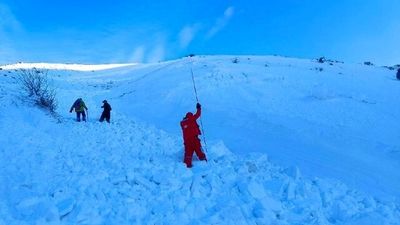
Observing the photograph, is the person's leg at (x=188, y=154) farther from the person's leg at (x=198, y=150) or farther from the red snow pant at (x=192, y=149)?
the person's leg at (x=198, y=150)

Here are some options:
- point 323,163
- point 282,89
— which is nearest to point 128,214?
point 323,163

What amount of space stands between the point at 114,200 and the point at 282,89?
16293 mm

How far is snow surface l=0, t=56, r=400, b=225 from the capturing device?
23.6ft

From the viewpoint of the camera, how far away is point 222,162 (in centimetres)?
1038

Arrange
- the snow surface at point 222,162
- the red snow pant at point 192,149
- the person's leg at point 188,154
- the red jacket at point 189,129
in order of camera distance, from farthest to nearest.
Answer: the red jacket at point 189,129 → the red snow pant at point 192,149 → the person's leg at point 188,154 → the snow surface at point 222,162

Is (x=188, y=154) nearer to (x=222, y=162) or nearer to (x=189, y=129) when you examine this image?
(x=189, y=129)

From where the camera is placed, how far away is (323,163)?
10.9m

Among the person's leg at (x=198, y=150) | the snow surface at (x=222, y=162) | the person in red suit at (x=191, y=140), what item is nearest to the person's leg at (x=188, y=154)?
the person in red suit at (x=191, y=140)

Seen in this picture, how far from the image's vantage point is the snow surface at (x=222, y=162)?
23.6 ft

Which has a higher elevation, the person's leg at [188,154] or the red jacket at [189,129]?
the red jacket at [189,129]

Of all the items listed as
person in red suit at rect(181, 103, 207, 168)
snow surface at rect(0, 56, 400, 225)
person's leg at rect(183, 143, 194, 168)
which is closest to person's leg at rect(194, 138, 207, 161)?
person in red suit at rect(181, 103, 207, 168)

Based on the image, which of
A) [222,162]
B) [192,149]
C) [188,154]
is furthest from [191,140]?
[222,162]

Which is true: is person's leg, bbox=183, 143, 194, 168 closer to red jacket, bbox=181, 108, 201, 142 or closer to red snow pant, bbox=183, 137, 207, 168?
red snow pant, bbox=183, 137, 207, 168

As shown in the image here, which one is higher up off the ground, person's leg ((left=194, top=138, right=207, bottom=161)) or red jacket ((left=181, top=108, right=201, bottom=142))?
red jacket ((left=181, top=108, right=201, bottom=142))
